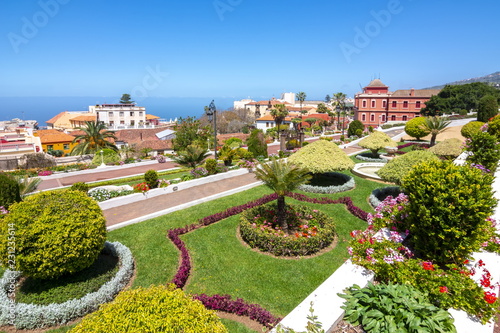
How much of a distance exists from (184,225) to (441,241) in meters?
9.21

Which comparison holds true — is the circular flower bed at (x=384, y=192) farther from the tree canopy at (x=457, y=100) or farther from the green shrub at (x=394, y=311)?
the tree canopy at (x=457, y=100)

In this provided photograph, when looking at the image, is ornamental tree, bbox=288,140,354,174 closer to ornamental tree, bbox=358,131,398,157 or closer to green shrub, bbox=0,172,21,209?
ornamental tree, bbox=358,131,398,157

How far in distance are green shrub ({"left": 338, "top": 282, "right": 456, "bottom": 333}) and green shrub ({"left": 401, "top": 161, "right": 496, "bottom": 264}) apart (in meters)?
1.68

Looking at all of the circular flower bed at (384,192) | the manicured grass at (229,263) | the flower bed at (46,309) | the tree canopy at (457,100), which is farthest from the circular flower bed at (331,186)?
the tree canopy at (457,100)

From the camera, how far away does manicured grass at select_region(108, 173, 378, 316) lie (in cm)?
794

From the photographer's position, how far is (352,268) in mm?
5824

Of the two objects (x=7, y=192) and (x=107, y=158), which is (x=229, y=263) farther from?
(x=107, y=158)

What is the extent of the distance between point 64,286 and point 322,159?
13.1 meters

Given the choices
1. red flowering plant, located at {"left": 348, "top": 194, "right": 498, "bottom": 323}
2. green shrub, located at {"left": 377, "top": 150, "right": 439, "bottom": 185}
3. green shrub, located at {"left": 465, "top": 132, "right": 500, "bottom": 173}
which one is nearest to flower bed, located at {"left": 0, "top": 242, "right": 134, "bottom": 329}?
red flowering plant, located at {"left": 348, "top": 194, "right": 498, "bottom": 323}

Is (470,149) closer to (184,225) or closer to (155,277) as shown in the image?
(184,225)

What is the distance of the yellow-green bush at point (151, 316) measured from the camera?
3.53 m

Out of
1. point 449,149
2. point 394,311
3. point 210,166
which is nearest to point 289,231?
point 394,311

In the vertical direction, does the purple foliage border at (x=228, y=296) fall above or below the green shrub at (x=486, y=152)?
below

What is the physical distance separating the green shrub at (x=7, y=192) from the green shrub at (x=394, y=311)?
12808 mm
